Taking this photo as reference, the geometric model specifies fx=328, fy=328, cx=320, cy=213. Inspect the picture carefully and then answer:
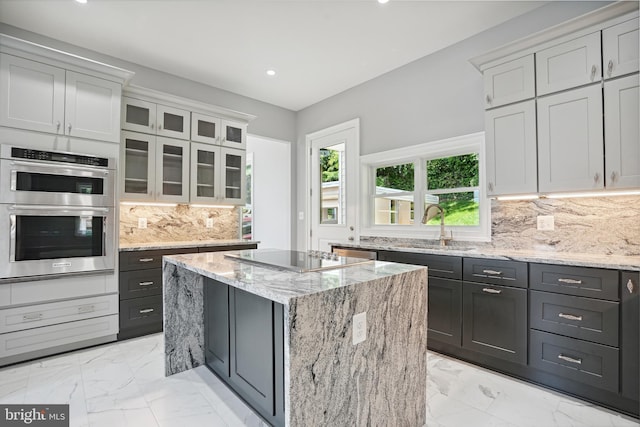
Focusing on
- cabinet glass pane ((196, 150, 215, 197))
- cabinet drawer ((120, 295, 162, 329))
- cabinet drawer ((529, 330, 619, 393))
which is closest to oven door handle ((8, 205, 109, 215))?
cabinet drawer ((120, 295, 162, 329))

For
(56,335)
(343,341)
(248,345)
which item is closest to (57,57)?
(56,335)

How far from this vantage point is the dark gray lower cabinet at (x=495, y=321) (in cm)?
226

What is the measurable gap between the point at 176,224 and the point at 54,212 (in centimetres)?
134

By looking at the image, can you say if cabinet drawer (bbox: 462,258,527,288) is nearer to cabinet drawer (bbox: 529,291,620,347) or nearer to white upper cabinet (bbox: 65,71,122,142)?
cabinet drawer (bbox: 529,291,620,347)

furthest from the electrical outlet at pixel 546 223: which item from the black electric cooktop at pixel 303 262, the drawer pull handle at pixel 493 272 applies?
the black electric cooktop at pixel 303 262

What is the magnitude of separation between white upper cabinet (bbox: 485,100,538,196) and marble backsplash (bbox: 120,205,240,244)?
313 centimetres

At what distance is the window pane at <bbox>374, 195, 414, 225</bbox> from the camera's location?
370cm

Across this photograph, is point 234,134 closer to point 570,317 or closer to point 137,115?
point 137,115

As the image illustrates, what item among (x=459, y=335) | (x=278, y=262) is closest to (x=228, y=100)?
(x=278, y=262)

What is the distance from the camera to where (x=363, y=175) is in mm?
4078

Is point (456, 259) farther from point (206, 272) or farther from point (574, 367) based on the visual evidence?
point (206, 272)

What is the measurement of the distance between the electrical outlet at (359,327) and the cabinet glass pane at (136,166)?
2.93 m

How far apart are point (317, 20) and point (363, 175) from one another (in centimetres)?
183

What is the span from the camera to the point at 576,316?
6.68 ft
